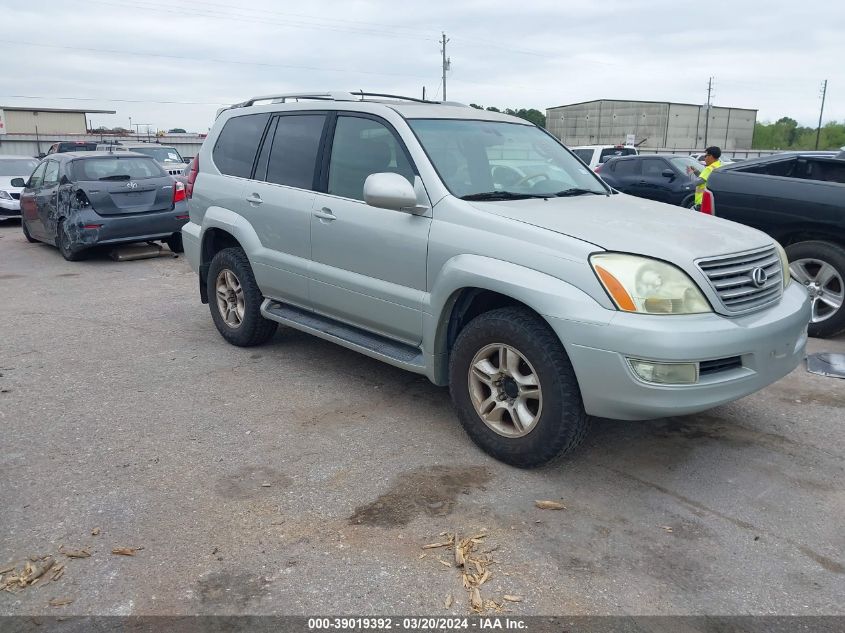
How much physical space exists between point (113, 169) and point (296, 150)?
20.9 ft

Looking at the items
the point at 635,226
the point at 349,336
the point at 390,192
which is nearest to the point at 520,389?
the point at 635,226

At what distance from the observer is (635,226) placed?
3.72 metres

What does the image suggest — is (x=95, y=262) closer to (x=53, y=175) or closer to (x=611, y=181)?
(x=53, y=175)

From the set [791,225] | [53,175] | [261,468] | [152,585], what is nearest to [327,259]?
[261,468]

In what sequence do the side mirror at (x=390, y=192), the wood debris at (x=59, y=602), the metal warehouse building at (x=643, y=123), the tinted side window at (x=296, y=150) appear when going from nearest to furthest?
the wood debris at (x=59, y=602)
the side mirror at (x=390, y=192)
the tinted side window at (x=296, y=150)
the metal warehouse building at (x=643, y=123)

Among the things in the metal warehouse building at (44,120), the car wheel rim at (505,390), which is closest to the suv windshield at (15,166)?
the car wheel rim at (505,390)

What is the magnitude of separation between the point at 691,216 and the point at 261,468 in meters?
2.82

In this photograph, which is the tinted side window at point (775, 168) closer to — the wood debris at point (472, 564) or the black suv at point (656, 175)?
the wood debris at point (472, 564)

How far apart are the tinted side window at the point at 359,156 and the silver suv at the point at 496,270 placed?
1 centimetres

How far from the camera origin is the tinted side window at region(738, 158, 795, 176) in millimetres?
6926

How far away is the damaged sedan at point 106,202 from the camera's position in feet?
32.6

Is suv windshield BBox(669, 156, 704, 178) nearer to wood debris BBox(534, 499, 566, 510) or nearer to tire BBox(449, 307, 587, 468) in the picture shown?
tire BBox(449, 307, 587, 468)

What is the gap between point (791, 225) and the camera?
6340 mm

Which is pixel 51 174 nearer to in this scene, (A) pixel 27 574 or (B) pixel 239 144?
(B) pixel 239 144
